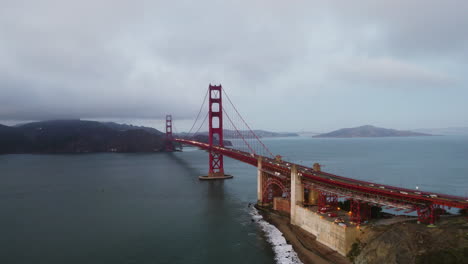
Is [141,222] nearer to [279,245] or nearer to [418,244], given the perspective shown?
[279,245]

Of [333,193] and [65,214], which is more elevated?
[333,193]

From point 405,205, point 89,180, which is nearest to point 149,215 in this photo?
point 405,205

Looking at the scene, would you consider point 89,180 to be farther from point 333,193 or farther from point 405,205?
point 405,205

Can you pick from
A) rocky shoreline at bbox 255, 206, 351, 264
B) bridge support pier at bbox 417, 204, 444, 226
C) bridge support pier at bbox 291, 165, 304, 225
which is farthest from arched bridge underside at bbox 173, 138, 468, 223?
A: rocky shoreline at bbox 255, 206, 351, 264

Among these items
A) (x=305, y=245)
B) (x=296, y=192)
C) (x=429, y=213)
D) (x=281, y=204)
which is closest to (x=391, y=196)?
(x=429, y=213)

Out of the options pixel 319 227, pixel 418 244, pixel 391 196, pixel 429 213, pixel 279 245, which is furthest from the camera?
pixel 279 245

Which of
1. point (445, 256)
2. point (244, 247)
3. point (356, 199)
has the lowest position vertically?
point (244, 247)
